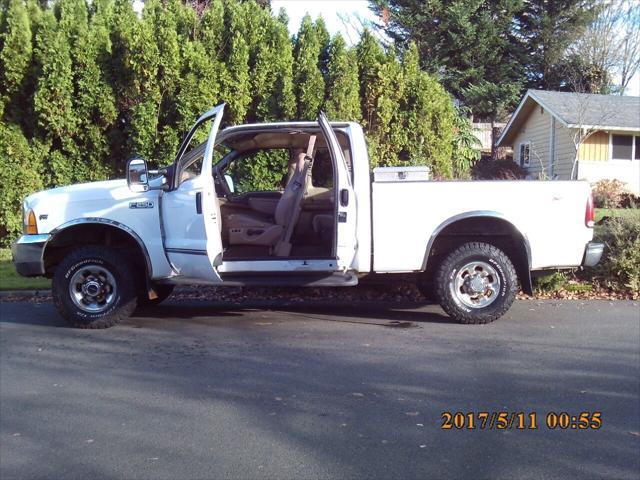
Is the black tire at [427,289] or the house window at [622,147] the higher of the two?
the house window at [622,147]

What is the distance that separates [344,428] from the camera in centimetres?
449

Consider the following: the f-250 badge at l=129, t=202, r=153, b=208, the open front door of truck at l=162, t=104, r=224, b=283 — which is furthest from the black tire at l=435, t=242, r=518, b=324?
the f-250 badge at l=129, t=202, r=153, b=208

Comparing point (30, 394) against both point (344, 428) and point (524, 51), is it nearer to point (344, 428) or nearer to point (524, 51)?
point (344, 428)

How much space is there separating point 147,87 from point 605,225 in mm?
8571

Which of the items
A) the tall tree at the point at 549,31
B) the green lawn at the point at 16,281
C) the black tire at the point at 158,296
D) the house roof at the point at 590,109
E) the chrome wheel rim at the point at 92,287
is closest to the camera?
the chrome wheel rim at the point at 92,287

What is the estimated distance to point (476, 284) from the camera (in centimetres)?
729

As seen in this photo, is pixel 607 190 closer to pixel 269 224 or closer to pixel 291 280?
pixel 269 224

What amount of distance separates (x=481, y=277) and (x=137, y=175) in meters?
3.96

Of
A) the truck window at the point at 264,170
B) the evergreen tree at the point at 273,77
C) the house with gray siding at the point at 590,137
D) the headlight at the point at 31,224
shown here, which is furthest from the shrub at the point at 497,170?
the headlight at the point at 31,224

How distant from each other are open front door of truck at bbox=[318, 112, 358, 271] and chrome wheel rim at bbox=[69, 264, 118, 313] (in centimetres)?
262

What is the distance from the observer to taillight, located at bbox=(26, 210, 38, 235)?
7.29m

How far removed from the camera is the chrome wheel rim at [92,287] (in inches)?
289

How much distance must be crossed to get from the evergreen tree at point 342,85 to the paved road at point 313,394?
6056 mm
